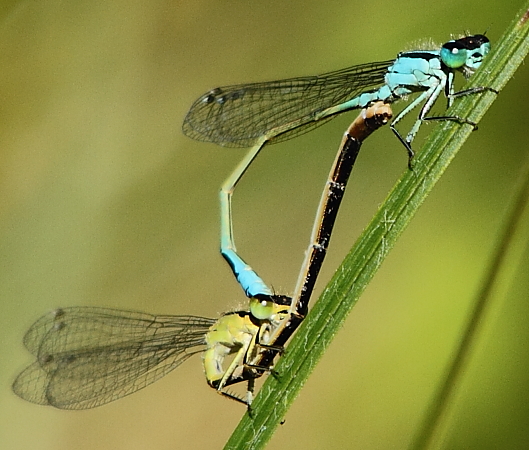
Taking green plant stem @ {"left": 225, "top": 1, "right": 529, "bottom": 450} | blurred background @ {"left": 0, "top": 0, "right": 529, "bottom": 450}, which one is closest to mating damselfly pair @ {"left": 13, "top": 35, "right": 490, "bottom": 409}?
blurred background @ {"left": 0, "top": 0, "right": 529, "bottom": 450}

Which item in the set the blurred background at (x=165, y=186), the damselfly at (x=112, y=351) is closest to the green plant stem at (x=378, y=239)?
the damselfly at (x=112, y=351)

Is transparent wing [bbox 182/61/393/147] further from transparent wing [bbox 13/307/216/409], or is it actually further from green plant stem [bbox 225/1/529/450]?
green plant stem [bbox 225/1/529/450]

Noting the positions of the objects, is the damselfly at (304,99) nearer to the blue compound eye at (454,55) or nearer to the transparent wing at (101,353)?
the blue compound eye at (454,55)

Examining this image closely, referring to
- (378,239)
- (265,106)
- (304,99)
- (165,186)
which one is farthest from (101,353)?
(378,239)

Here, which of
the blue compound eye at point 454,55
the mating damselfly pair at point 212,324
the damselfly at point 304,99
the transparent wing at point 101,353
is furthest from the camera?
the transparent wing at point 101,353

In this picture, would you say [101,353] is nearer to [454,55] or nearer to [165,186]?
[165,186]
